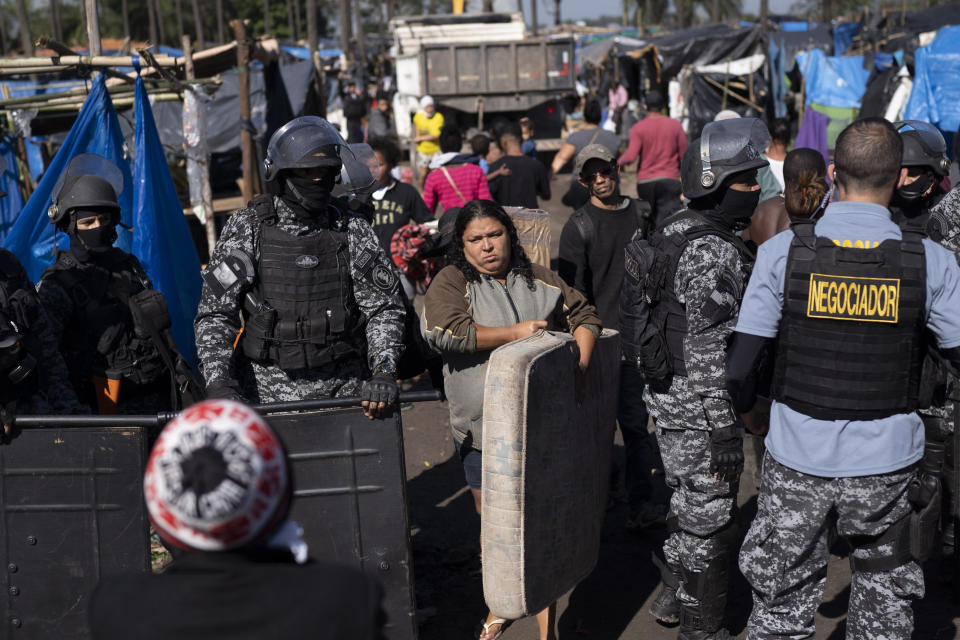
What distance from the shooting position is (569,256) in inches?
208

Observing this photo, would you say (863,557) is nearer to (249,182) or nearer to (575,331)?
(575,331)

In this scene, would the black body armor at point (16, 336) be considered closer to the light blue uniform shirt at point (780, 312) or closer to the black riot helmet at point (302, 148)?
the black riot helmet at point (302, 148)

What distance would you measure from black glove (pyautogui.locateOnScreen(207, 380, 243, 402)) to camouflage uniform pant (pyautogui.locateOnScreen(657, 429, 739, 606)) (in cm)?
173

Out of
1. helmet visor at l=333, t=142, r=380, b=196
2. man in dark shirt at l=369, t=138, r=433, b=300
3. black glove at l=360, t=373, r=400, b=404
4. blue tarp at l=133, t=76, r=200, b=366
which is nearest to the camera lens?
black glove at l=360, t=373, r=400, b=404

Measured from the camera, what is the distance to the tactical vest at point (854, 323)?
2912 millimetres

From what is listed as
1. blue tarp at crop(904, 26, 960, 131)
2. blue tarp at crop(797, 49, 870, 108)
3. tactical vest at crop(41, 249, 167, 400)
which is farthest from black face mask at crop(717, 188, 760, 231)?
blue tarp at crop(797, 49, 870, 108)

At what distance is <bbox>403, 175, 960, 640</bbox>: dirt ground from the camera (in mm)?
4246

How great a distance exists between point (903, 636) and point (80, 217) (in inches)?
144

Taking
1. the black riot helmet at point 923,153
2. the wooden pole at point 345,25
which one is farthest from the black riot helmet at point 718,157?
the wooden pole at point 345,25

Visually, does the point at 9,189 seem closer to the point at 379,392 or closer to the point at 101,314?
the point at 101,314

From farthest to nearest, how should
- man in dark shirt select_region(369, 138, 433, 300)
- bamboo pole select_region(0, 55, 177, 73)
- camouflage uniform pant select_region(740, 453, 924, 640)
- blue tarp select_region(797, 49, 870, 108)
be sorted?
blue tarp select_region(797, 49, 870, 108) → man in dark shirt select_region(369, 138, 433, 300) → bamboo pole select_region(0, 55, 177, 73) → camouflage uniform pant select_region(740, 453, 924, 640)

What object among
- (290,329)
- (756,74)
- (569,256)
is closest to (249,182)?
(569,256)

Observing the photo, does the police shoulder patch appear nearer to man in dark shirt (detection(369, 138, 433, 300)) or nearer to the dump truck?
man in dark shirt (detection(369, 138, 433, 300))

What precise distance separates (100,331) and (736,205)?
278cm
